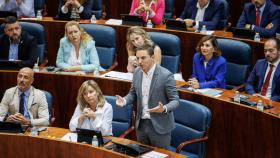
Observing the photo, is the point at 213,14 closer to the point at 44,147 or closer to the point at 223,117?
the point at 223,117

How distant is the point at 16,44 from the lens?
19.1 ft

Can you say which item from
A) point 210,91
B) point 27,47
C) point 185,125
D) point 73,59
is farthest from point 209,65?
point 27,47

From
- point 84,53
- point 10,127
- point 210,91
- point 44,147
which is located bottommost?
point 44,147

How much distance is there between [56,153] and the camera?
411 cm

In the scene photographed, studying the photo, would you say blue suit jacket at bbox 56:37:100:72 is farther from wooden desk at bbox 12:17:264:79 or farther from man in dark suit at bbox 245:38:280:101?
man in dark suit at bbox 245:38:280:101

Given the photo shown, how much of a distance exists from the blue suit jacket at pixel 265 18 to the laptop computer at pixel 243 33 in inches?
6.9

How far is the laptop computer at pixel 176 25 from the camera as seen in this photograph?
6230 mm

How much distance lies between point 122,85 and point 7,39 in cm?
139

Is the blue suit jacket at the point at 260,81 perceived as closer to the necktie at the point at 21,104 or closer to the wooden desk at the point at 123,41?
the wooden desk at the point at 123,41

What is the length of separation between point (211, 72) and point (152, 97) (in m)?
1.33

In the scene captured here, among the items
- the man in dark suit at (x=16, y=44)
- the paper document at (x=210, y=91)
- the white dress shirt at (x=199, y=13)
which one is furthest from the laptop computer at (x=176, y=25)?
the man in dark suit at (x=16, y=44)

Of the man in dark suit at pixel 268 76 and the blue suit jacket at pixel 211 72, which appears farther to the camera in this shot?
the blue suit jacket at pixel 211 72

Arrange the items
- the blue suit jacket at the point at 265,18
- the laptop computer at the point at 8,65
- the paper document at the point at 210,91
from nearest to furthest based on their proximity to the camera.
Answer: the paper document at the point at 210,91 → the laptop computer at the point at 8,65 → the blue suit jacket at the point at 265,18

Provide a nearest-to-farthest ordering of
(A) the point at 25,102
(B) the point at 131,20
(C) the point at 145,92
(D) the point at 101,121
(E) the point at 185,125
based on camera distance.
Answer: (C) the point at 145,92 → (D) the point at 101,121 → (E) the point at 185,125 → (A) the point at 25,102 → (B) the point at 131,20
